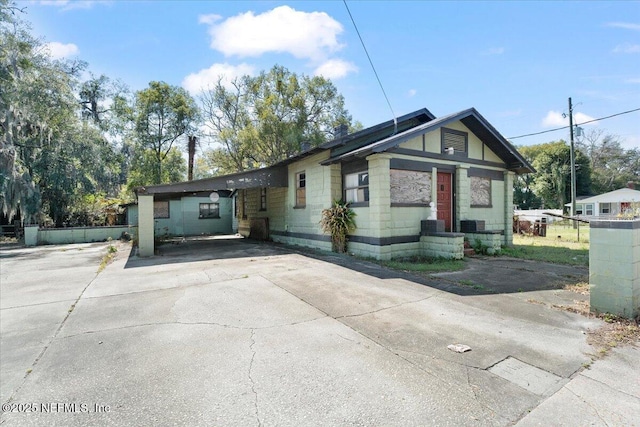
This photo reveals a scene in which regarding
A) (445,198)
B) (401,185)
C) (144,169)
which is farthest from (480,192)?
(144,169)

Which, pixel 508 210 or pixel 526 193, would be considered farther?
pixel 526 193

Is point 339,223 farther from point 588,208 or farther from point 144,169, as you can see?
point 588,208

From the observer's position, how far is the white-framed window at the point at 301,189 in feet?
39.3

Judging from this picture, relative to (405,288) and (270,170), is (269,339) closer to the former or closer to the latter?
(405,288)

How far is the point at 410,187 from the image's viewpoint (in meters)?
9.43

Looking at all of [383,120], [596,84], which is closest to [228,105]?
[383,120]

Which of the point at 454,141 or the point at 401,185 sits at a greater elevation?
the point at 454,141

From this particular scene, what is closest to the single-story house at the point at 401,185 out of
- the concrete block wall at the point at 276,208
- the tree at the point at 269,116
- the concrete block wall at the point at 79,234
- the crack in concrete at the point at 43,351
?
the concrete block wall at the point at 276,208

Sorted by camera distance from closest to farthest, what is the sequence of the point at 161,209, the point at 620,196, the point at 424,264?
the point at 424,264
the point at 161,209
the point at 620,196

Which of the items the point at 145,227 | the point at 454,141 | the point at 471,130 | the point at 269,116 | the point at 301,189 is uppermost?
the point at 269,116

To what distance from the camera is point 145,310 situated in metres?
4.73

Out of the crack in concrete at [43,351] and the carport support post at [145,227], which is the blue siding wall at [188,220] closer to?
the carport support post at [145,227]

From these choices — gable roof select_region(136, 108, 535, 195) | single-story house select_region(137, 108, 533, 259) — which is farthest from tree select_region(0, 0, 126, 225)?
gable roof select_region(136, 108, 535, 195)

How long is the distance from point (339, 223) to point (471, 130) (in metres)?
5.99
